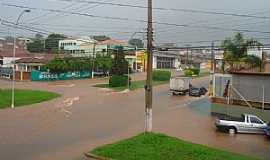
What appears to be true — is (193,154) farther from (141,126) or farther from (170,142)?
(141,126)

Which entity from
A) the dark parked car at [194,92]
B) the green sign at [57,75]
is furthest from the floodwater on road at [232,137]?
the green sign at [57,75]

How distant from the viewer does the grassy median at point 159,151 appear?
19766 millimetres

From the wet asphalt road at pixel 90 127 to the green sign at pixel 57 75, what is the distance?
25960 mm

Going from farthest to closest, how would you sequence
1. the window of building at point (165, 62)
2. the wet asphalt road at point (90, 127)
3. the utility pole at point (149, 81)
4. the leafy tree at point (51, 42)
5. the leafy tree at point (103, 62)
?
the leafy tree at point (51, 42) → the window of building at point (165, 62) → the leafy tree at point (103, 62) → the utility pole at point (149, 81) → the wet asphalt road at point (90, 127)

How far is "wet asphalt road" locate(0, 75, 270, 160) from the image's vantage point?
936 inches

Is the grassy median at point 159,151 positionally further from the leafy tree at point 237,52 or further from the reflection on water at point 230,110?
the leafy tree at point 237,52

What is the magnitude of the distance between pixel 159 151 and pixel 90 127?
37.1ft

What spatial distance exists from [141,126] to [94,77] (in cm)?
5194

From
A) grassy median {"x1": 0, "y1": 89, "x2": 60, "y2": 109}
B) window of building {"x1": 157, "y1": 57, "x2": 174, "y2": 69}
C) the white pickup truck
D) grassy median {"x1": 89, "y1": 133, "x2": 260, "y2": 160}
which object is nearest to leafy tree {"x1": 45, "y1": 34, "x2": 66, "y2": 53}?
window of building {"x1": 157, "y1": 57, "x2": 174, "y2": 69}

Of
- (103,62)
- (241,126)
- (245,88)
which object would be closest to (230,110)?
(245,88)

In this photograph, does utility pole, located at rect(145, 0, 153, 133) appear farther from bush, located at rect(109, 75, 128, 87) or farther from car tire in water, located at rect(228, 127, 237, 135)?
bush, located at rect(109, 75, 128, 87)

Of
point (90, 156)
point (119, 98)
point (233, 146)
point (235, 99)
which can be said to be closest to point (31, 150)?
point (90, 156)

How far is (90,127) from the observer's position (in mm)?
31266

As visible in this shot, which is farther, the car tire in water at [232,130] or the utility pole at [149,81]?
the car tire in water at [232,130]
